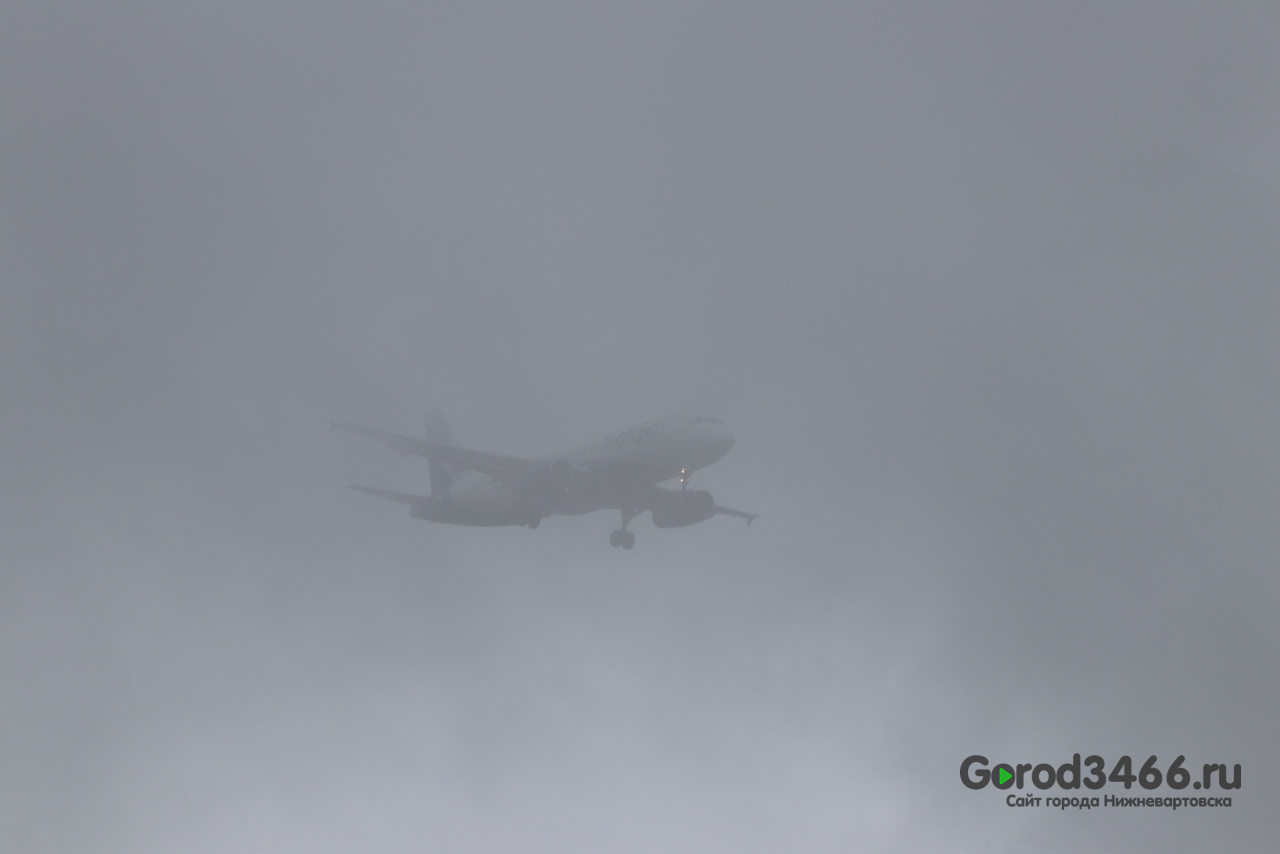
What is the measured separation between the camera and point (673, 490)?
2643 inches

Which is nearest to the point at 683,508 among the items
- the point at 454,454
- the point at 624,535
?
the point at 624,535

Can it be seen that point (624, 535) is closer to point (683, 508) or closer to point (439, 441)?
point (683, 508)

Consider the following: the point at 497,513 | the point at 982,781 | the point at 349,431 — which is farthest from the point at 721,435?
the point at 982,781

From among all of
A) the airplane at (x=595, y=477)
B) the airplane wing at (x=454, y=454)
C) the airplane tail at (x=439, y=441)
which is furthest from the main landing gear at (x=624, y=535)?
the airplane tail at (x=439, y=441)

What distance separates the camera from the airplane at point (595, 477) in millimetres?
60750

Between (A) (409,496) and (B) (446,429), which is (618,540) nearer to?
(A) (409,496)

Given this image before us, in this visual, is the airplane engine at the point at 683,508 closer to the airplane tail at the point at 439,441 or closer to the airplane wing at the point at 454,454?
the airplane wing at the point at 454,454

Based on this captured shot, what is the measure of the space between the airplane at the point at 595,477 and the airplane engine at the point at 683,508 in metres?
0.06

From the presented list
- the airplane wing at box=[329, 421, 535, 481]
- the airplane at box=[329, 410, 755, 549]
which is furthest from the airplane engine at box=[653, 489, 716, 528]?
the airplane wing at box=[329, 421, 535, 481]

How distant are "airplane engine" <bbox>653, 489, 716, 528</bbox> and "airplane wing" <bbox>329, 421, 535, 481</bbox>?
30.2ft

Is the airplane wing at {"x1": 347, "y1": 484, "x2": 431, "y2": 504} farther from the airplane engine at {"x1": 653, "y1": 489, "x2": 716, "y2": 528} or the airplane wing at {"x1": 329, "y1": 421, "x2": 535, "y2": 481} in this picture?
the airplane engine at {"x1": 653, "y1": 489, "x2": 716, "y2": 528}

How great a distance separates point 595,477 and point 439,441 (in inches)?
1335

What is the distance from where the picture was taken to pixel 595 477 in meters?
63.7

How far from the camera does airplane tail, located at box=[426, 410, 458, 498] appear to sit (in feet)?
271
